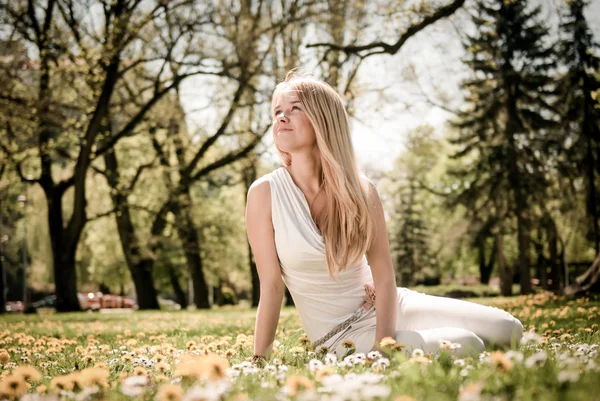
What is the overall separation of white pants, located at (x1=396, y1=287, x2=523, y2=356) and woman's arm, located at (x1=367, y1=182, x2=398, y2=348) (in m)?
0.10

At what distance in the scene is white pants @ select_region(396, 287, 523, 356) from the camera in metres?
3.26

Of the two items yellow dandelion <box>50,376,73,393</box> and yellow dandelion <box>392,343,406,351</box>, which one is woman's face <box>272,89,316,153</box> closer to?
yellow dandelion <box>392,343,406,351</box>

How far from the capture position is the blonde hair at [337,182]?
12.0ft

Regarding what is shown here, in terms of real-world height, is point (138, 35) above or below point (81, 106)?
above

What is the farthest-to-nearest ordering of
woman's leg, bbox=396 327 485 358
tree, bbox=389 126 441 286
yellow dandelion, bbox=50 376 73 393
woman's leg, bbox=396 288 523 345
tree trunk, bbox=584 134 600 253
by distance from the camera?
tree, bbox=389 126 441 286
tree trunk, bbox=584 134 600 253
woman's leg, bbox=396 288 523 345
woman's leg, bbox=396 327 485 358
yellow dandelion, bbox=50 376 73 393

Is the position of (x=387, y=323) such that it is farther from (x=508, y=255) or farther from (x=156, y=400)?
(x=508, y=255)

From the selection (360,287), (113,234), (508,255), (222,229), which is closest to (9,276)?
(113,234)

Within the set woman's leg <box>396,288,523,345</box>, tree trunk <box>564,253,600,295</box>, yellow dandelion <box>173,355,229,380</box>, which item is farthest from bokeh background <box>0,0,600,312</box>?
yellow dandelion <box>173,355,229,380</box>

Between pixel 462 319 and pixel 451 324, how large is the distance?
0.07 m

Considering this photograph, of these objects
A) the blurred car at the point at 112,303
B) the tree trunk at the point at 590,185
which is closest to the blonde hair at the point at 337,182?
the tree trunk at the point at 590,185

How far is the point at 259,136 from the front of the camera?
17672 mm

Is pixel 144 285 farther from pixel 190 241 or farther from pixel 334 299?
pixel 334 299

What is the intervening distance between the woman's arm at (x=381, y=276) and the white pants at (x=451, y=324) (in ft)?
0.34

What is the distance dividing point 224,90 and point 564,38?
1501cm
